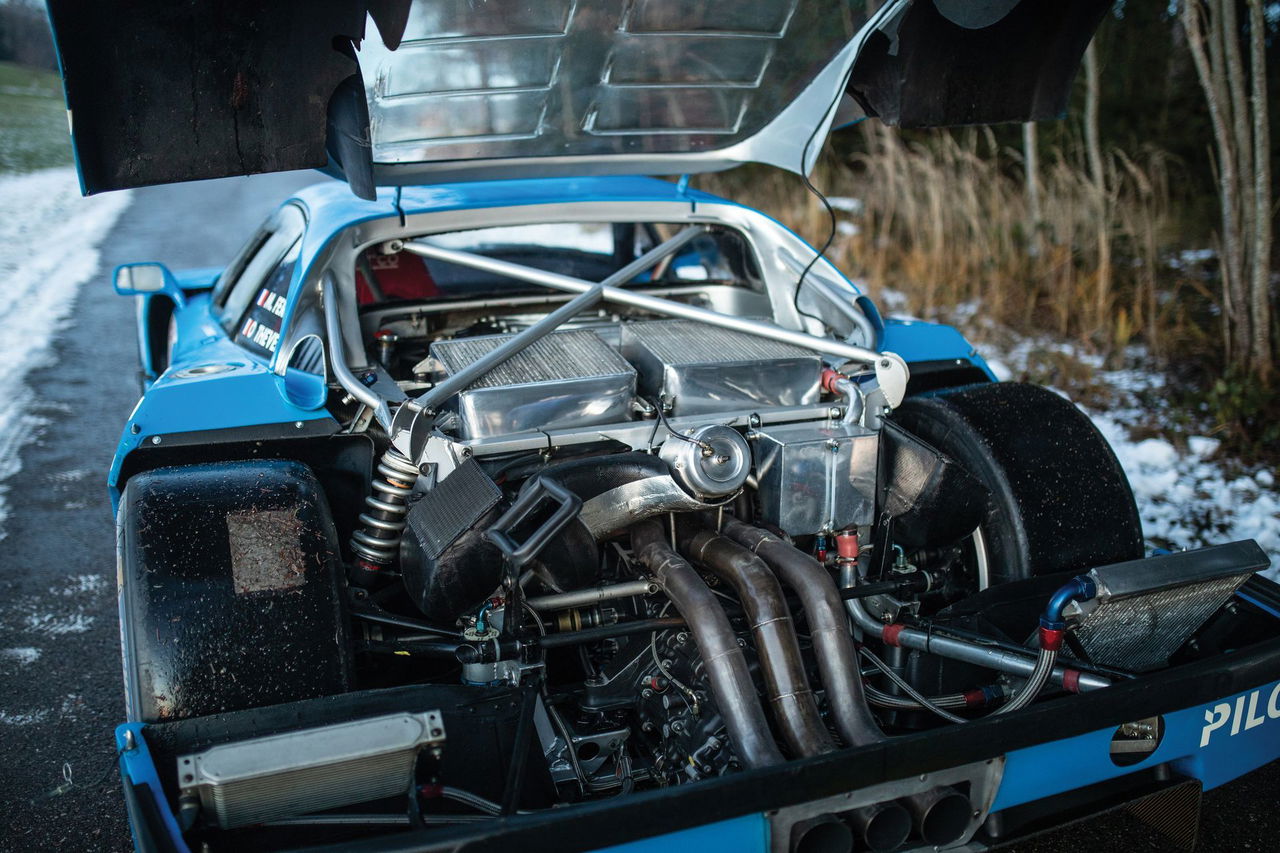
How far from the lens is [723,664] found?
2416mm

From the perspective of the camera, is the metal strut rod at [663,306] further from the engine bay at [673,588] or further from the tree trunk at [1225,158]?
the tree trunk at [1225,158]

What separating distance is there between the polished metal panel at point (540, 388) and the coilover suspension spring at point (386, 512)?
0.21 metres

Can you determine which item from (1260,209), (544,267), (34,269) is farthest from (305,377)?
(34,269)

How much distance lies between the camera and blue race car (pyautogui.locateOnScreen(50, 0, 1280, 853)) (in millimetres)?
2209

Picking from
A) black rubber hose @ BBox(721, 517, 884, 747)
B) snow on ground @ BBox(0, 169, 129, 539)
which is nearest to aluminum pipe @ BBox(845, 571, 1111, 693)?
black rubber hose @ BBox(721, 517, 884, 747)

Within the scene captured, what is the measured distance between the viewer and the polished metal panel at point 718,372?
3.11 meters

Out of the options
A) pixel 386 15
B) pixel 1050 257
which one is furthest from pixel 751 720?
pixel 1050 257

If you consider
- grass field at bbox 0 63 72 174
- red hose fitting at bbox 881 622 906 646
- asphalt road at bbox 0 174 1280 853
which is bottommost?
asphalt road at bbox 0 174 1280 853

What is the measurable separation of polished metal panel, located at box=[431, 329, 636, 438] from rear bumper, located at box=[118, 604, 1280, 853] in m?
1.14

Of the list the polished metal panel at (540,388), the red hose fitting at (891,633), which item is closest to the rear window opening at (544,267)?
the polished metal panel at (540,388)

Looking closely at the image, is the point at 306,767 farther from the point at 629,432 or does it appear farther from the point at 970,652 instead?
the point at 970,652

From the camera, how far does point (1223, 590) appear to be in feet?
8.55

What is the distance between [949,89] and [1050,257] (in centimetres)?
450

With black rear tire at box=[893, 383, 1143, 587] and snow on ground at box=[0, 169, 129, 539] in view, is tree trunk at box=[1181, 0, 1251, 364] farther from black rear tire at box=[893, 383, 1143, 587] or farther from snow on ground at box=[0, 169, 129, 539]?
snow on ground at box=[0, 169, 129, 539]
